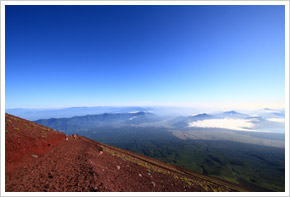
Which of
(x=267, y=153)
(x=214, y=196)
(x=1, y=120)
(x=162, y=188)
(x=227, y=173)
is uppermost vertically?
(x=1, y=120)

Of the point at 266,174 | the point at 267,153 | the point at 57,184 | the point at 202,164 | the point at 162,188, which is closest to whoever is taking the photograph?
the point at 57,184

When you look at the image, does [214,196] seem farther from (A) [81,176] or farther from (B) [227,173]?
(B) [227,173]

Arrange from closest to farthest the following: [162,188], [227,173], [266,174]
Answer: [162,188], [227,173], [266,174]

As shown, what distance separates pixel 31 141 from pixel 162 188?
11.5 m

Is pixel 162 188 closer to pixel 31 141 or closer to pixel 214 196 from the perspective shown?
pixel 214 196

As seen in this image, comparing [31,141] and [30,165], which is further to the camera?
[31,141]

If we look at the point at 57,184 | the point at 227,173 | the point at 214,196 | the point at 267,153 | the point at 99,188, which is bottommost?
the point at 267,153

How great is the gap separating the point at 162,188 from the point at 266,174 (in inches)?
4117

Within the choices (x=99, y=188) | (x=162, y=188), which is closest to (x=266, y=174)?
(x=162, y=188)

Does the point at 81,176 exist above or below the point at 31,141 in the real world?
below

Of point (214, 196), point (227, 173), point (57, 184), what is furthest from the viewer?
point (227, 173)

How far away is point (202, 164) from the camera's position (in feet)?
260

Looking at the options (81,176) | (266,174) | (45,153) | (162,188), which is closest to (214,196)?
(162,188)

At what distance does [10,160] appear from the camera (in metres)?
6.64
